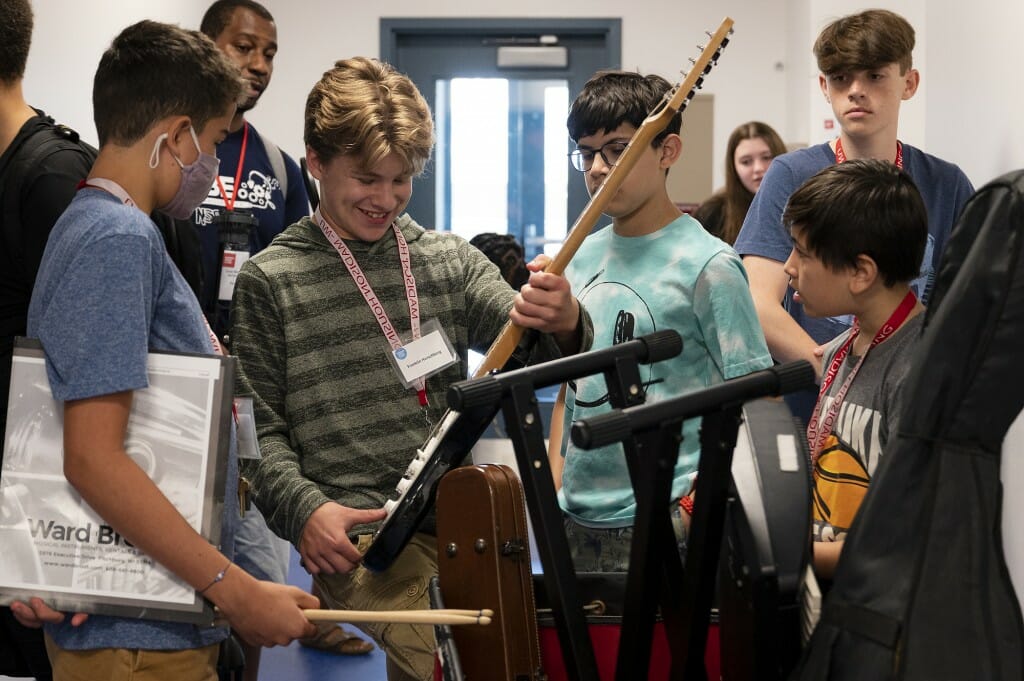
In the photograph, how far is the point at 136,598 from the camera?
1.55m

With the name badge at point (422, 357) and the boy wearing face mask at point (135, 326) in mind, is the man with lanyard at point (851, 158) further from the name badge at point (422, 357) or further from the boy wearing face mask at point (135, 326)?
the boy wearing face mask at point (135, 326)

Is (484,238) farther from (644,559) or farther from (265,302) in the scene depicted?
(644,559)

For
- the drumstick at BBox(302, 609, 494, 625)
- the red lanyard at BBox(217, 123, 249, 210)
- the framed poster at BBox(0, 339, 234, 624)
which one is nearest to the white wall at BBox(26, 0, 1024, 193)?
the red lanyard at BBox(217, 123, 249, 210)

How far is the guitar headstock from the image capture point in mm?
1679

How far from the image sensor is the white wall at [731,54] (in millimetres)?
2613

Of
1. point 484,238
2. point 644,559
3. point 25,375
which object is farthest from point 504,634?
point 484,238

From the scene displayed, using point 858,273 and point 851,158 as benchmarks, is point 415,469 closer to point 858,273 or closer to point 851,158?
point 858,273

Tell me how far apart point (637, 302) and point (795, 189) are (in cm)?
69

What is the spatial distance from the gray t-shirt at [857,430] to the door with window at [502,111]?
5934mm

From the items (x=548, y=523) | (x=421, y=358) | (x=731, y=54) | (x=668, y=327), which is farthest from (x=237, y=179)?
(x=731, y=54)

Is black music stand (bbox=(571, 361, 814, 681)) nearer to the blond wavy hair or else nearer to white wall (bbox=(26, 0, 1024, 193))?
the blond wavy hair

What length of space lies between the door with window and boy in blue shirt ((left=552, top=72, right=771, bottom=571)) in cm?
562

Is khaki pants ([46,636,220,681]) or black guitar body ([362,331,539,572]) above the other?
black guitar body ([362,331,539,572])

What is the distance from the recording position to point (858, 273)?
1982 mm
